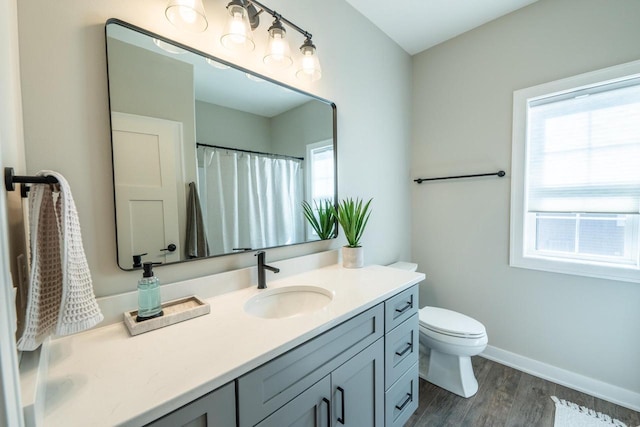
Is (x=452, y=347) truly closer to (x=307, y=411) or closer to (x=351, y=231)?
(x=351, y=231)

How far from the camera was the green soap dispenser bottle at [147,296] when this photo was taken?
874 millimetres

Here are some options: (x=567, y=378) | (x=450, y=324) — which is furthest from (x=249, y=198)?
(x=567, y=378)

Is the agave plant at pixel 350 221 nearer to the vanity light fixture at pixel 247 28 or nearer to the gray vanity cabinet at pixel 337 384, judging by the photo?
the gray vanity cabinet at pixel 337 384

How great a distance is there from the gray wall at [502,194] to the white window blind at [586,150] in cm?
16

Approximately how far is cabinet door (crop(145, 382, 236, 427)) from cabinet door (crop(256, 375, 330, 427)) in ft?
0.40

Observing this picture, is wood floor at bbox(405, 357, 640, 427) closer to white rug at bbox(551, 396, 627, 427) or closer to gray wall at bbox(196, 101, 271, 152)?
white rug at bbox(551, 396, 627, 427)

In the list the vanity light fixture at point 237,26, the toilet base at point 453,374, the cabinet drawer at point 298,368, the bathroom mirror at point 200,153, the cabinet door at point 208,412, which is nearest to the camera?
the cabinet door at point 208,412

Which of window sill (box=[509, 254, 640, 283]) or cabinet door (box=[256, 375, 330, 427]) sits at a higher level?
window sill (box=[509, 254, 640, 283])

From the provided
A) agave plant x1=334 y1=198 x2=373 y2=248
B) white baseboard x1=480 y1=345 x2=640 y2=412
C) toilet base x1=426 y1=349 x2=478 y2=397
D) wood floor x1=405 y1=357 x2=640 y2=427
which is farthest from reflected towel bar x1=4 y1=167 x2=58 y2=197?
white baseboard x1=480 y1=345 x2=640 y2=412

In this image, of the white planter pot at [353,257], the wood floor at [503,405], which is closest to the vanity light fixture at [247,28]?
the white planter pot at [353,257]

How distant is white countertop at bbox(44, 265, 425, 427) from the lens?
0.55 m

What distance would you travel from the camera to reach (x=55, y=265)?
1.93 ft

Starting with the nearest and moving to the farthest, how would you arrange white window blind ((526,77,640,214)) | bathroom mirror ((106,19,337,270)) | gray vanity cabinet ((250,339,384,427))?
gray vanity cabinet ((250,339,384,427)), bathroom mirror ((106,19,337,270)), white window blind ((526,77,640,214))

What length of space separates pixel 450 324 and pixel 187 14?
210 cm
